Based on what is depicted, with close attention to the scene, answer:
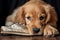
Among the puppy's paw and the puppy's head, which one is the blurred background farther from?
the puppy's paw

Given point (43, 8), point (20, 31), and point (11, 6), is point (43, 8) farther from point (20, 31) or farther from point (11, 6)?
point (11, 6)

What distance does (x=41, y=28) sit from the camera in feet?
4.42

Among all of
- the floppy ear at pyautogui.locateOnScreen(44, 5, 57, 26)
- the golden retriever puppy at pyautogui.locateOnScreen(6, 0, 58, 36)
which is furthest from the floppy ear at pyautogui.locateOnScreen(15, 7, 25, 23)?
the floppy ear at pyautogui.locateOnScreen(44, 5, 57, 26)

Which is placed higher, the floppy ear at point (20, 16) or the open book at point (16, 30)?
the floppy ear at point (20, 16)

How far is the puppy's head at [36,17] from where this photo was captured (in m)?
1.34

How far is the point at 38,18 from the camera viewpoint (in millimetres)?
1374

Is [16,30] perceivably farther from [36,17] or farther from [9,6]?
[9,6]

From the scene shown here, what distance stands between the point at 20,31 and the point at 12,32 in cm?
6

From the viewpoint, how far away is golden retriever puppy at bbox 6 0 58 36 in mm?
1338

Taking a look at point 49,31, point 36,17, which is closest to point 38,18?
point 36,17

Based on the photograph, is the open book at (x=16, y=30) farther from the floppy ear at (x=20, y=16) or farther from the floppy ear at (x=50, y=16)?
the floppy ear at (x=50, y=16)

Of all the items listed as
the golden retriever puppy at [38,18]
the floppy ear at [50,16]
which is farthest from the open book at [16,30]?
the floppy ear at [50,16]

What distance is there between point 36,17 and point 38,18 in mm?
15

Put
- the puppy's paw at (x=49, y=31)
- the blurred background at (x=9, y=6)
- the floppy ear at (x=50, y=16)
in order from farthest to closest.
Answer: the blurred background at (x=9, y=6), the floppy ear at (x=50, y=16), the puppy's paw at (x=49, y=31)
